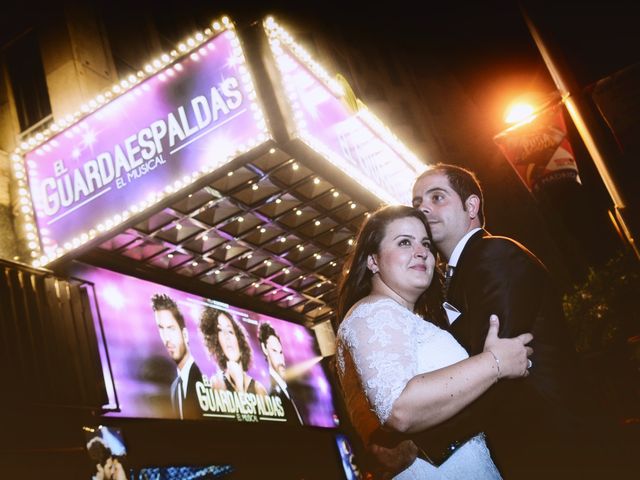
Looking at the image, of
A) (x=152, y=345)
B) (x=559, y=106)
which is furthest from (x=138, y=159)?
(x=559, y=106)

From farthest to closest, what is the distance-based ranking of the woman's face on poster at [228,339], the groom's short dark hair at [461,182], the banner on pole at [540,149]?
the woman's face on poster at [228,339], the banner on pole at [540,149], the groom's short dark hair at [461,182]

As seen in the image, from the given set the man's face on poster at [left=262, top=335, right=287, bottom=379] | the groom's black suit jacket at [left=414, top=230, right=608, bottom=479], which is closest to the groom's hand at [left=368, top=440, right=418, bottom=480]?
the groom's black suit jacket at [left=414, top=230, right=608, bottom=479]

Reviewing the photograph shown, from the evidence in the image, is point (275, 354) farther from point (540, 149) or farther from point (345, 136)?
point (540, 149)

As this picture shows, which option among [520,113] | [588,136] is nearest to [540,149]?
[520,113]

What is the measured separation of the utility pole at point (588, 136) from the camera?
17.3ft

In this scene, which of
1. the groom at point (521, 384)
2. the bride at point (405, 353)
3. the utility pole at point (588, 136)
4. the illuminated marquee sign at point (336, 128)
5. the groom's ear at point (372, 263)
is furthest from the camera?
the illuminated marquee sign at point (336, 128)

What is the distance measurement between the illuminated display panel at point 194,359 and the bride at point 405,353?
5676mm

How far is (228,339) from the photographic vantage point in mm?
10578

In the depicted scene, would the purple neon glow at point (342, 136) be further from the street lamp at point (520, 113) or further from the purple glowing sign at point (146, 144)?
the street lamp at point (520, 113)

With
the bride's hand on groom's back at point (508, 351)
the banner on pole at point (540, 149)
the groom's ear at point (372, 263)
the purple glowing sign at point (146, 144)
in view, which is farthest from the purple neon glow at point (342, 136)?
the bride's hand on groom's back at point (508, 351)

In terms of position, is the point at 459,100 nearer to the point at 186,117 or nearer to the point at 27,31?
the point at 27,31

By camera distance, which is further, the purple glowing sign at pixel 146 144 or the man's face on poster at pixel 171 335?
the man's face on poster at pixel 171 335

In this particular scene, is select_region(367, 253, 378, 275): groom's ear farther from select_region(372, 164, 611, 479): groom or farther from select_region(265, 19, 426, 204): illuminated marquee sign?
select_region(265, 19, 426, 204): illuminated marquee sign

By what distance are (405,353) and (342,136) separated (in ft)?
22.1
